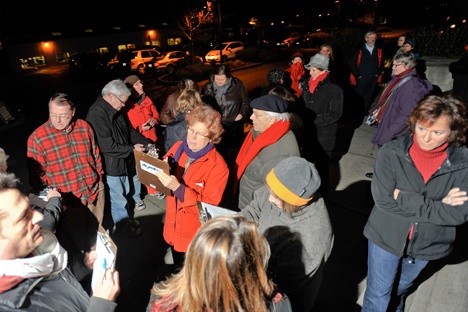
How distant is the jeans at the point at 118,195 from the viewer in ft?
14.3

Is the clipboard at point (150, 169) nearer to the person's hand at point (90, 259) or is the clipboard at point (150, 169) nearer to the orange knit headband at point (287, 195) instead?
the person's hand at point (90, 259)

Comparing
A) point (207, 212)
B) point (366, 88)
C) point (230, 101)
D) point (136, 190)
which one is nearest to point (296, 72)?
point (230, 101)

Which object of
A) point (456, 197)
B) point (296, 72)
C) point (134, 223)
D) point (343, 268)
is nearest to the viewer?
point (456, 197)

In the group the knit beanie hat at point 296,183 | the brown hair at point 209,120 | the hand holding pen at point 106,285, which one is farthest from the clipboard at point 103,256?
the brown hair at point 209,120

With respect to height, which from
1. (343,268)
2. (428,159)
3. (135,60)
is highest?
(428,159)

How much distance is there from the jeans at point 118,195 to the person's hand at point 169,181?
5.65ft

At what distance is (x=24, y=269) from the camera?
1.68 m

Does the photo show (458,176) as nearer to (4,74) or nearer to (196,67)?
(196,67)

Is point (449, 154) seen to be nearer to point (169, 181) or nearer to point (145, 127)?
point (169, 181)

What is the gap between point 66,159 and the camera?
3.55 m

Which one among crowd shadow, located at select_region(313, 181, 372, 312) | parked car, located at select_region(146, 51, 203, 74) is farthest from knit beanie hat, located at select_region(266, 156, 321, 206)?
parked car, located at select_region(146, 51, 203, 74)

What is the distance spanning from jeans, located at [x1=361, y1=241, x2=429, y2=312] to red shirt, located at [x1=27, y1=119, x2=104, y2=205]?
316cm

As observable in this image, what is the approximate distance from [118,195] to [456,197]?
153 inches

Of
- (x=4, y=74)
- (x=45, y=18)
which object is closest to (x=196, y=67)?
(x=4, y=74)
